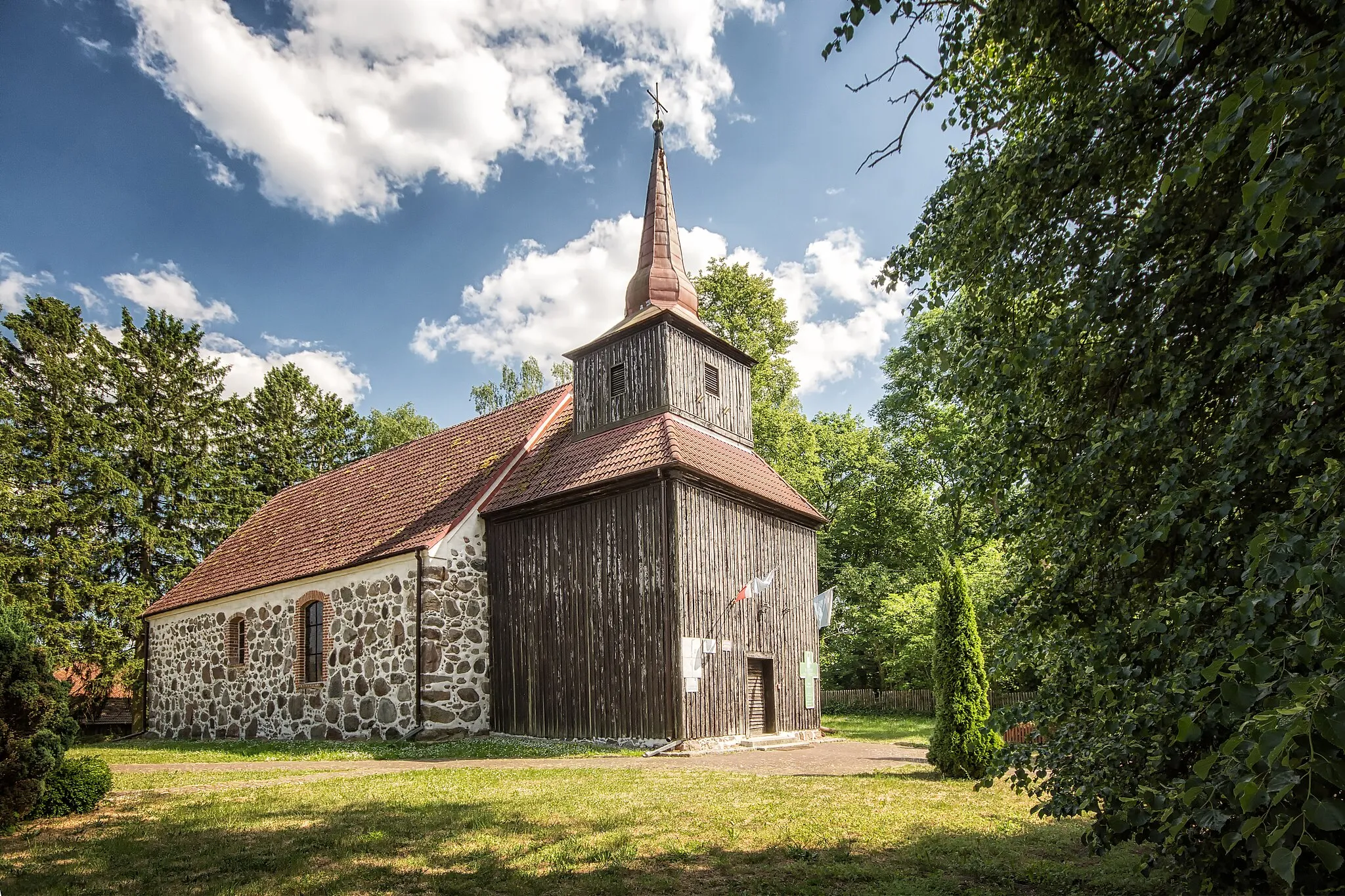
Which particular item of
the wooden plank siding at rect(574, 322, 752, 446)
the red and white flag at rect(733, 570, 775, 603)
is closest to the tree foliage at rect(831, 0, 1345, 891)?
the red and white flag at rect(733, 570, 775, 603)

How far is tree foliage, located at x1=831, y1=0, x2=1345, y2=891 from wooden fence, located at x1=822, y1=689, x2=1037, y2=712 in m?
22.7

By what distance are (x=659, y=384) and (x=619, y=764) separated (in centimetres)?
735

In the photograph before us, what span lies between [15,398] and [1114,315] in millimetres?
28955

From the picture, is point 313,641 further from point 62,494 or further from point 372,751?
point 62,494

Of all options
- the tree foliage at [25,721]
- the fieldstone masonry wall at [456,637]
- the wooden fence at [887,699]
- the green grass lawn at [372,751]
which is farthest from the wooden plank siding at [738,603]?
the wooden fence at [887,699]

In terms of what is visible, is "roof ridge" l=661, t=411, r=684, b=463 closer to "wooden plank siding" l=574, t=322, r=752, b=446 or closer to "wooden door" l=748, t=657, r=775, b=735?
"wooden plank siding" l=574, t=322, r=752, b=446

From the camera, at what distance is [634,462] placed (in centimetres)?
1475

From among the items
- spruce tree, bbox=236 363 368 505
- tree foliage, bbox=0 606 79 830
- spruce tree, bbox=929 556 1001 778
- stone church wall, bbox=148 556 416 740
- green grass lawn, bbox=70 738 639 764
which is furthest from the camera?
spruce tree, bbox=236 363 368 505

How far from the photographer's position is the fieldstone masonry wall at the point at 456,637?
51.0 ft

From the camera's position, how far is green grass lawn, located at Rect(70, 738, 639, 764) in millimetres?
13211

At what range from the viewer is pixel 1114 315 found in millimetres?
4176

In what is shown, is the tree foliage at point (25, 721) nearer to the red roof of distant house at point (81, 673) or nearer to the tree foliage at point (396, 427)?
the red roof of distant house at point (81, 673)

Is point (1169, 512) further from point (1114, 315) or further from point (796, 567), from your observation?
point (796, 567)

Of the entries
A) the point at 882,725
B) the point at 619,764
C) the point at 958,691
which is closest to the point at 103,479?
the point at 619,764
